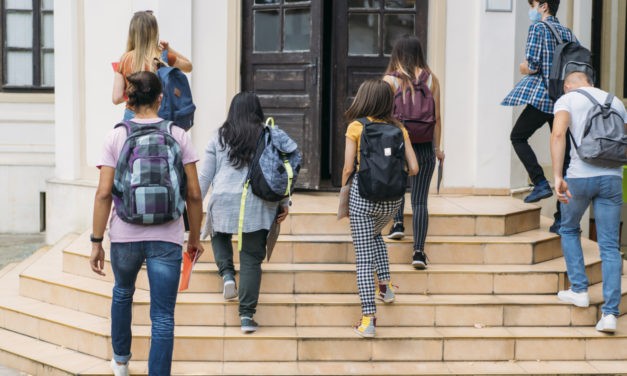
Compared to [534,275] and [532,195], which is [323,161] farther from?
[534,275]

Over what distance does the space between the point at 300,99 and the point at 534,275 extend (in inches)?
121

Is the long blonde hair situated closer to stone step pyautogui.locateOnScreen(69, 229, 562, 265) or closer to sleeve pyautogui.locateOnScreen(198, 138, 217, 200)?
sleeve pyautogui.locateOnScreen(198, 138, 217, 200)

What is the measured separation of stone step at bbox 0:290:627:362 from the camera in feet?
22.2

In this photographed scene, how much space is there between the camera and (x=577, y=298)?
23.5 ft

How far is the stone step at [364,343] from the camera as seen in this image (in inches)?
266

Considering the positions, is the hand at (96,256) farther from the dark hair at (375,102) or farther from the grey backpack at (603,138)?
the grey backpack at (603,138)

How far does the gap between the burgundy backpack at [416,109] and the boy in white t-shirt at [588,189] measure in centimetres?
96

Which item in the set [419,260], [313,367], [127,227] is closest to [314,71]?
[419,260]

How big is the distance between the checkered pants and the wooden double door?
107 inches

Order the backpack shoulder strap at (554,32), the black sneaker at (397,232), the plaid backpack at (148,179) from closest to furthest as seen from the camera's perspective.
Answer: the plaid backpack at (148,179) < the black sneaker at (397,232) < the backpack shoulder strap at (554,32)

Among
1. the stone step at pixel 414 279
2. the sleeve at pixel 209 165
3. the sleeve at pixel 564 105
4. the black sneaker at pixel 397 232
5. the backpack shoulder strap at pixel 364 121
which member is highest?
the sleeve at pixel 564 105

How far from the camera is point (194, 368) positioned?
262 inches

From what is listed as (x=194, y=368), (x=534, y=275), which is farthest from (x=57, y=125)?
(x=534, y=275)

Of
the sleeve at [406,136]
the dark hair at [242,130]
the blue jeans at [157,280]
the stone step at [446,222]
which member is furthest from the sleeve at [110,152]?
the stone step at [446,222]
